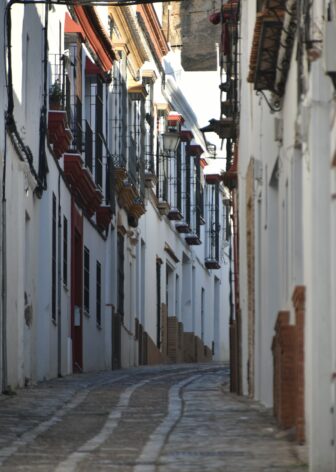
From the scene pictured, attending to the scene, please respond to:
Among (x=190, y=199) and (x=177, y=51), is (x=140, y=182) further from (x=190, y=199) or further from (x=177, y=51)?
(x=177, y=51)

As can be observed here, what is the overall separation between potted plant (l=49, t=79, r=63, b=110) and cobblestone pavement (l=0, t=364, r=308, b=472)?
565cm

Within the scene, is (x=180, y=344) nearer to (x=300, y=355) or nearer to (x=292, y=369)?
(x=292, y=369)

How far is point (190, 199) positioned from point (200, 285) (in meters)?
3.96

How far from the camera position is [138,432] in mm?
13461

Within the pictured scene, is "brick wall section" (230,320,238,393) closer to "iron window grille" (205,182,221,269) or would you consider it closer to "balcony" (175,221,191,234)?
"balcony" (175,221,191,234)

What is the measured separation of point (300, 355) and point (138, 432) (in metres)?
1.86

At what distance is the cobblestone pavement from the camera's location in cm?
1099

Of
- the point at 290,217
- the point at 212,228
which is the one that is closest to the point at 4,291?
the point at 290,217

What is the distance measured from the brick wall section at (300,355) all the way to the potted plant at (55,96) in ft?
43.4

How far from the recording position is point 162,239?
4256cm

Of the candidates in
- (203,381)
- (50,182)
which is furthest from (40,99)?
(203,381)

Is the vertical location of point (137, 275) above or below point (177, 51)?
below

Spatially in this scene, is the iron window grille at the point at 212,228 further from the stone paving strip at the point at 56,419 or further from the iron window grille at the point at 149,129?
the stone paving strip at the point at 56,419

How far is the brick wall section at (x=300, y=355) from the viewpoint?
1200 cm
